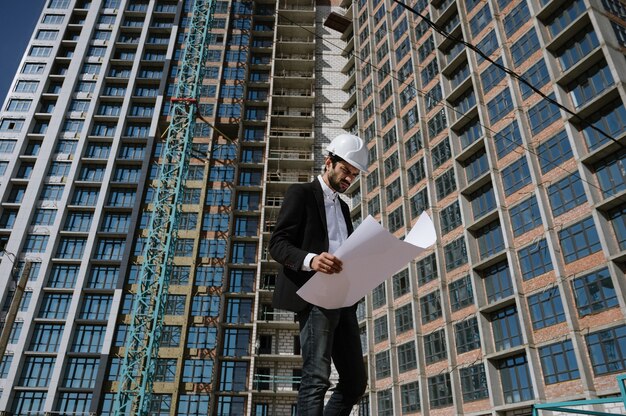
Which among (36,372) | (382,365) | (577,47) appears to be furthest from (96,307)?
(577,47)

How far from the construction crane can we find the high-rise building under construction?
159 cm

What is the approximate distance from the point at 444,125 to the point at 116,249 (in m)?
35.5

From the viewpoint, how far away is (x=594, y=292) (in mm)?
27312

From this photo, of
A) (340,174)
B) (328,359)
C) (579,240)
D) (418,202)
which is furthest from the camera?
(418,202)

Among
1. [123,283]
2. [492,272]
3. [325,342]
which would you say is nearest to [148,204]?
[123,283]

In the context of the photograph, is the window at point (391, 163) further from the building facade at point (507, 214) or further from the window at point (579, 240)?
the window at point (579, 240)

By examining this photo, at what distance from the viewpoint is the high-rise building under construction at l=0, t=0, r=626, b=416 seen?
Answer: 2989 cm

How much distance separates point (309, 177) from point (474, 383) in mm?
30431

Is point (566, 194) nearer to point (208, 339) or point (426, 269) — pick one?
point (426, 269)

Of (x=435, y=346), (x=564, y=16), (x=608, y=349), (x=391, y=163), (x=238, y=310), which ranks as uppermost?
(x=564, y=16)

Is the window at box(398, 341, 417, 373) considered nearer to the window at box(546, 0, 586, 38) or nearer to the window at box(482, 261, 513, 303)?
the window at box(482, 261, 513, 303)

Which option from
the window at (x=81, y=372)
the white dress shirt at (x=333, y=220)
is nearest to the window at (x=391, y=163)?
the window at (x=81, y=372)

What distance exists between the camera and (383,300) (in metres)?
44.7

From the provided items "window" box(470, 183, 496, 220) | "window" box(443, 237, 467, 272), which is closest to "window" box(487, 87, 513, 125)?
"window" box(470, 183, 496, 220)
